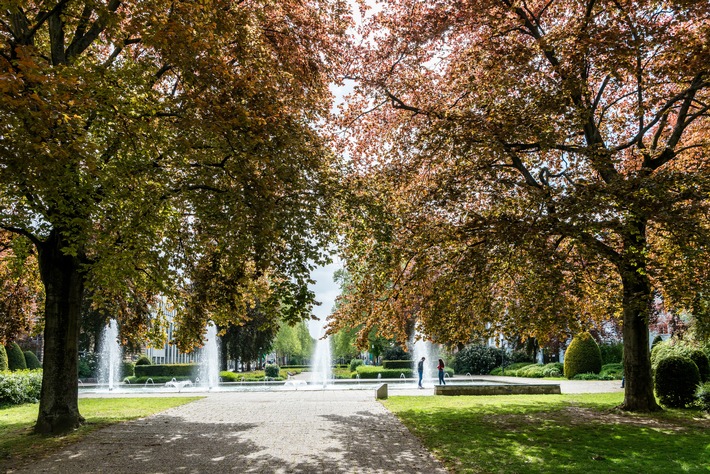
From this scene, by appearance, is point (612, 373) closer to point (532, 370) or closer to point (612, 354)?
point (532, 370)

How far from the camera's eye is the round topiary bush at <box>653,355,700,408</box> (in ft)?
49.4

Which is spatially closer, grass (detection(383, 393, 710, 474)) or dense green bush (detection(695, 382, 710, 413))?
grass (detection(383, 393, 710, 474))

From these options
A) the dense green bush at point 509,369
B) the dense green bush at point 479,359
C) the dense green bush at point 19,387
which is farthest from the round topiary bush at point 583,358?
the dense green bush at point 19,387

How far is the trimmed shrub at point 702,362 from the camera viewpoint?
16.3 m

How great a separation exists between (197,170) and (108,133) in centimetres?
191

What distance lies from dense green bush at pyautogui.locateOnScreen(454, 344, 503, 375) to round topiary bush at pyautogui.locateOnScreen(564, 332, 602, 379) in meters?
9.43

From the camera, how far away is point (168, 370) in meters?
38.9

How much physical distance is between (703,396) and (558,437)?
670 cm

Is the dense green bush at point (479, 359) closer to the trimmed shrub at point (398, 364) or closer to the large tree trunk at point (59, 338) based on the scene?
the trimmed shrub at point (398, 364)

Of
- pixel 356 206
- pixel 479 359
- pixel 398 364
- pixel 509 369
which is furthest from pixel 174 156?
pixel 479 359

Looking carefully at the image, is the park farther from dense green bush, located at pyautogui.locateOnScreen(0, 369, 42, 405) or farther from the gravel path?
dense green bush, located at pyautogui.locateOnScreen(0, 369, 42, 405)

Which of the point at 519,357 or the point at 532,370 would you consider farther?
the point at 519,357

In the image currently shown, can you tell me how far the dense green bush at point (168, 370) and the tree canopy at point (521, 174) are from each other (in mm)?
27638

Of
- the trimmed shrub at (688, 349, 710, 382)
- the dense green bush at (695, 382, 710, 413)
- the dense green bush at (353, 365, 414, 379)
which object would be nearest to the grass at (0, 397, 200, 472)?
the dense green bush at (695, 382, 710, 413)
